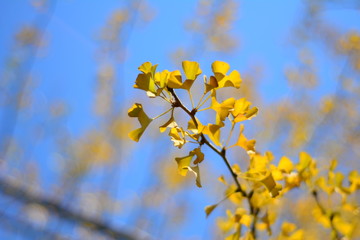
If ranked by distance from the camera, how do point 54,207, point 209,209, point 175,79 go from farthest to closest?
1. point 54,207
2. point 209,209
3. point 175,79

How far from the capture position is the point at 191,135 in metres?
0.37

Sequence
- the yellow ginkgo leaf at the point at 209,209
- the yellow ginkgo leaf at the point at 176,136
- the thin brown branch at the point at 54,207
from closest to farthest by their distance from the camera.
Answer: the yellow ginkgo leaf at the point at 176,136 → the yellow ginkgo leaf at the point at 209,209 → the thin brown branch at the point at 54,207

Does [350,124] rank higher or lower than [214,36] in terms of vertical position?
lower

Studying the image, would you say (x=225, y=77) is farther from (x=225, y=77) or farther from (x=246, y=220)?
(x=246, y=220)

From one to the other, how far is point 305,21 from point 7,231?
6.87 ft

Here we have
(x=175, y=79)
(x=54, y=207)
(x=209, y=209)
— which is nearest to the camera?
(x=175, y=79)

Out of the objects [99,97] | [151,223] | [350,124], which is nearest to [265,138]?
[350,124]

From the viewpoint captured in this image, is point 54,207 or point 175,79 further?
point 54,207

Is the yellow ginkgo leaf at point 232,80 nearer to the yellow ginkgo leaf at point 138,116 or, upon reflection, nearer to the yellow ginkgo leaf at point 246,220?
the yellow ginkgo leaf at point 138,116

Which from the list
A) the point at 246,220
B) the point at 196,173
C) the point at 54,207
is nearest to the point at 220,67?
the point at 196,173

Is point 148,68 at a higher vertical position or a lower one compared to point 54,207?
lower

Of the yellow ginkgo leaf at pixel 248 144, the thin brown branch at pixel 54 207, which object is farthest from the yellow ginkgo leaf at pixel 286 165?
the thin brown branch at pixel 54 207

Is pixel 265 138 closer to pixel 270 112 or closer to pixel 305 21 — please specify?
pixel 270 112

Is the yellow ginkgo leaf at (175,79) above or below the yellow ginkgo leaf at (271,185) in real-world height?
above
